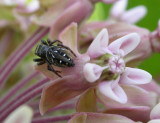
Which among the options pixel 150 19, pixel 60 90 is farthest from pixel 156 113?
pixel 150 19

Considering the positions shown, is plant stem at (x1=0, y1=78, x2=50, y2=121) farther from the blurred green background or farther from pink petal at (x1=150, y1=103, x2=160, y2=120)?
the blurred green background

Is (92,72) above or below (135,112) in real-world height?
above

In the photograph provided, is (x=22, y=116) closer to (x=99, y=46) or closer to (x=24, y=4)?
(x=99, y=46)

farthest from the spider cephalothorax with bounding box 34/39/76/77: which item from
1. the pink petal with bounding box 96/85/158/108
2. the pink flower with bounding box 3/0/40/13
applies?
the pink flower with bounding box 3/0/40/13

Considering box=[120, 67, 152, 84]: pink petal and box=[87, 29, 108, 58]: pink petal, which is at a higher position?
box=[87, 29, 108, 58]: pink petal

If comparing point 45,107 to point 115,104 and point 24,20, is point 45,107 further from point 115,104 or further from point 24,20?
point 24,20

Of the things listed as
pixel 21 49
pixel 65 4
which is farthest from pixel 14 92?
pixel 65 4

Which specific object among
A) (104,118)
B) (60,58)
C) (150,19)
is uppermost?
(60,58)
